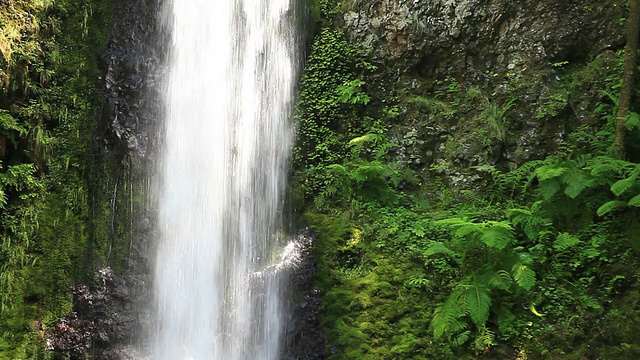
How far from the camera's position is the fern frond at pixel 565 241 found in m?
5.52

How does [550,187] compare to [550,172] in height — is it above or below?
below

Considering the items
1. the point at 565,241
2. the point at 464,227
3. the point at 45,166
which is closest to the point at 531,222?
the point at 565,241

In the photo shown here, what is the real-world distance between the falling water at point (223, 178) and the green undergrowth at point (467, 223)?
644 mm

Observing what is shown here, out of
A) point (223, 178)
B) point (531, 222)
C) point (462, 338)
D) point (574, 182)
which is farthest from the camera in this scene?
point (223, 178)

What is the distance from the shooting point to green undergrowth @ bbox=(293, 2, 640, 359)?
517 centimetres

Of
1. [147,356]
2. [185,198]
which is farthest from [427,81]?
[147,356]

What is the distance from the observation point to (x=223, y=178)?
777 centimetres

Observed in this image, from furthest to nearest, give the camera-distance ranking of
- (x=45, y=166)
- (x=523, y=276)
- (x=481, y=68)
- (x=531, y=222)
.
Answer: (x=481, y=68) → (x=45, y=166) → (x=531, y=222) → (x=523, y=276)

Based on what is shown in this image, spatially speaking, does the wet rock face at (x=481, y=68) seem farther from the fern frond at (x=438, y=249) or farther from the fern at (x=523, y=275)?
the fern at (x=523, y=275)

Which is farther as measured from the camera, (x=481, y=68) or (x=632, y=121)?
(x=481, y=68)

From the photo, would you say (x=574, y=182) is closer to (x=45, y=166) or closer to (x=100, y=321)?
(x=100, y=321)

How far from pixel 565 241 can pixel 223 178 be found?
5107 mm

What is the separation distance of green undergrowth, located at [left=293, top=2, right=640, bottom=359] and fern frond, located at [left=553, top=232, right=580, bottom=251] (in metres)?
0.02

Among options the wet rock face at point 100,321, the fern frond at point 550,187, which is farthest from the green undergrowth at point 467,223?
the wet rock face at point 100,321
